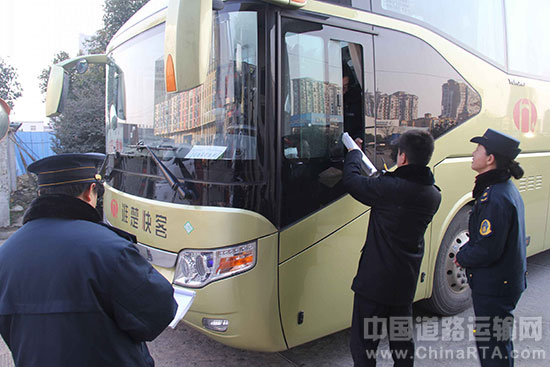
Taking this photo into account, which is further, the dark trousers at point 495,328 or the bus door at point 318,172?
the bus door at point 318,172

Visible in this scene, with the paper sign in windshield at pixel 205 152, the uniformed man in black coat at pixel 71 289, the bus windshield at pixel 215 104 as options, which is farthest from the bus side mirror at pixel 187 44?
the uniformed man in black coat at pixel 71 289

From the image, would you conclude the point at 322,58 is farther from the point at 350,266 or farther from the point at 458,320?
the point at 458,320

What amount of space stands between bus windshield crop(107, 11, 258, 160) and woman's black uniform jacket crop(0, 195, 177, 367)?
120 centimetres

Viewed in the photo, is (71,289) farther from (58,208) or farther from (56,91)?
(56,91)

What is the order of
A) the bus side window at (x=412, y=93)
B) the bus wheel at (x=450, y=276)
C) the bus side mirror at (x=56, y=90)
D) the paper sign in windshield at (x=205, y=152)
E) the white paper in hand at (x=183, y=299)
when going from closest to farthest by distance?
the white paper in hand at (x=183, y=299) < the paper sign in windshield at (x=205, y=152) < the bus side window at (x=412, y=93) < the bus side mirror at (x=56, y=90) < the bus wheel at (x=450, y=276)

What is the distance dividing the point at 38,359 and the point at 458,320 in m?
3.86

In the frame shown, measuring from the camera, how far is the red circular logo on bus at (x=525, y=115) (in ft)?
13.9

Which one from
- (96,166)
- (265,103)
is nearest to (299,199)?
(265,103)

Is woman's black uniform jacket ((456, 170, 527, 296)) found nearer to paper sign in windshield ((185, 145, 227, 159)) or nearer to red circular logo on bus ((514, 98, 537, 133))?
paper sign in windshield ((185, 145, 227, 159))

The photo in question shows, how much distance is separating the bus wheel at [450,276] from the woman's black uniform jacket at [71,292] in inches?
120

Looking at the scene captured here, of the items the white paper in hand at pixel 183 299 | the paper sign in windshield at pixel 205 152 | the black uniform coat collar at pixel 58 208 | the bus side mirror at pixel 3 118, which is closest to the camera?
the black uniform coat collar at pixel 58 208

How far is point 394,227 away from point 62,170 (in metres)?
1.84

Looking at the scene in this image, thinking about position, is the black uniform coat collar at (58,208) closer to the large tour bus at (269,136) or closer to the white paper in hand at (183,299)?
the large tour bus at (269,136)

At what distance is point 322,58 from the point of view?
2.72 meters
